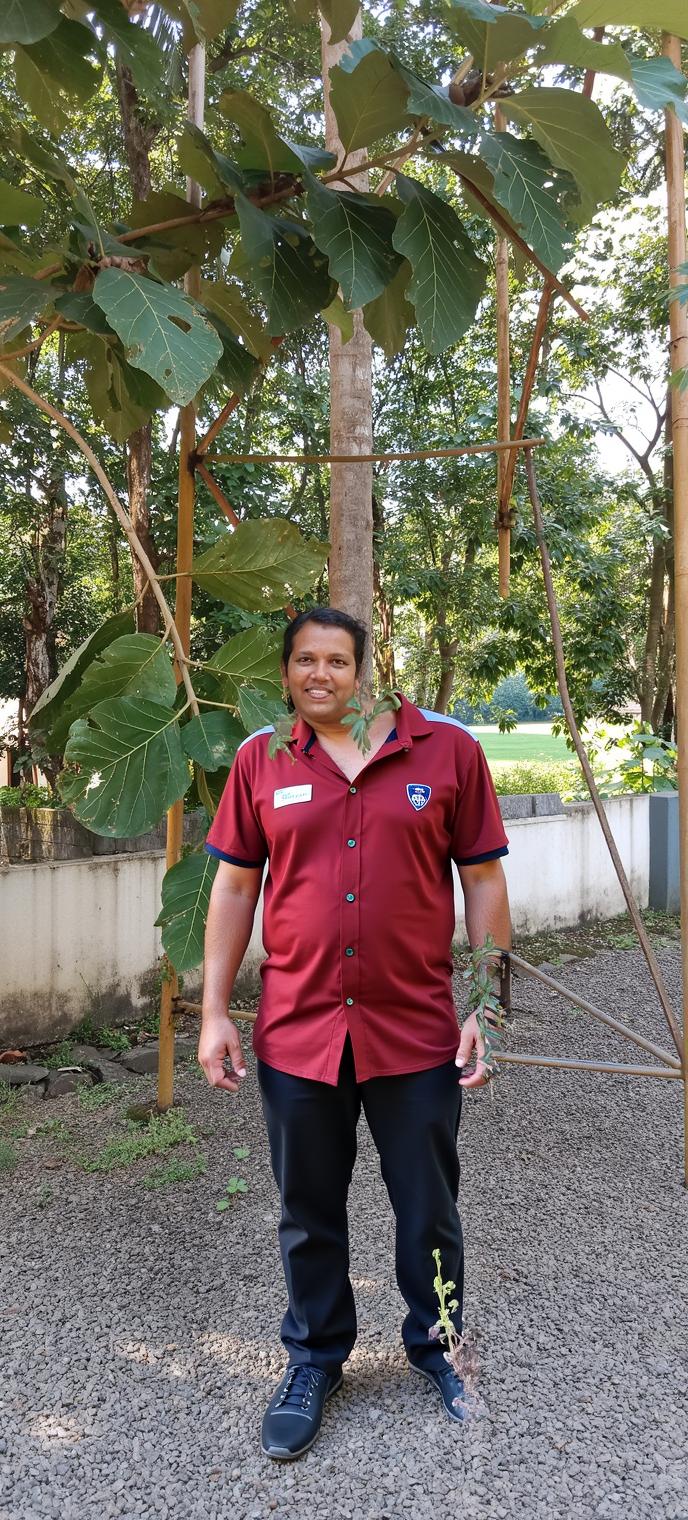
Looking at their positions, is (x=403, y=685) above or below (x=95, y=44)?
below

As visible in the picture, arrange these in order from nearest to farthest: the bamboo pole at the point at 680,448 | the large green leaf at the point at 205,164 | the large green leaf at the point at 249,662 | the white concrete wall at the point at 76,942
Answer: the large green leaf at the point at 205,164, the large green leaf at the point at 249,662, the bamboo pole at the point at 680,448, the white concrete wall at the point at 76,942

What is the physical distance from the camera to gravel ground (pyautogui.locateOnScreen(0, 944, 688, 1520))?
1.73 meters

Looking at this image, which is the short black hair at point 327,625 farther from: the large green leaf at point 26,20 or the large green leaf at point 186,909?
the large green leaf at point 26,20

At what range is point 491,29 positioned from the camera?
1.71 meters

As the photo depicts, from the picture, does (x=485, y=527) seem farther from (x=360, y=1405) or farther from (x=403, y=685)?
(x=360, y=1405)

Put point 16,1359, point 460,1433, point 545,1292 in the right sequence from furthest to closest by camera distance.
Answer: point 545,1292, point 16,1359, point 460,1433

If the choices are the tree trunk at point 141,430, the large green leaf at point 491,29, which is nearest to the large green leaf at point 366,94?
the large green leaf at point 491,29

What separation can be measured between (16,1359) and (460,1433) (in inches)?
36.7

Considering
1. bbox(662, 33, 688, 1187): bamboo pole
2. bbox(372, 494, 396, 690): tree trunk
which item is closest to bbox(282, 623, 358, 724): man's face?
bbox(662, 33, 688, 1187): bamboo pole

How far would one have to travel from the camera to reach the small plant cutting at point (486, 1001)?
67.8 inches

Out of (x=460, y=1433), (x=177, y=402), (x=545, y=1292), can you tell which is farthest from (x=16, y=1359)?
(x=177, y=402)

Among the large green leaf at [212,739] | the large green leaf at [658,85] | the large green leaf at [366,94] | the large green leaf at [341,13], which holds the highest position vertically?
the large green leaf at [341,13]

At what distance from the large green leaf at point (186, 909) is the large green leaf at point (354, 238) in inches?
49.6

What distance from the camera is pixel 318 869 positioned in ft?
5.85
